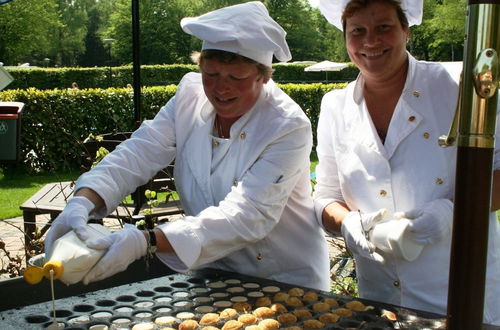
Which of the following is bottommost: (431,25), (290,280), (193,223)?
(290,280)

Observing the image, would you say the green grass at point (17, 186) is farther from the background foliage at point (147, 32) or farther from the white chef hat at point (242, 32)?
the background foliage at point (147, 32)

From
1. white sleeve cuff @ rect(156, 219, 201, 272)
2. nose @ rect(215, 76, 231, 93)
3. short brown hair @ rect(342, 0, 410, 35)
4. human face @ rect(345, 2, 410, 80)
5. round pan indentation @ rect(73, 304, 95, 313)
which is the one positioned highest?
short brown hair @ rect(342, 0, 410, 35)

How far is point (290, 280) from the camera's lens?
2062 mm

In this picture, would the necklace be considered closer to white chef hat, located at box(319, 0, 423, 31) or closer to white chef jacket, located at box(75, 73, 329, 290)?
white chef jacket, located at box(75, 73, 329, 290)

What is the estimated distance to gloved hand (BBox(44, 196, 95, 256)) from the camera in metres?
→ 1.64

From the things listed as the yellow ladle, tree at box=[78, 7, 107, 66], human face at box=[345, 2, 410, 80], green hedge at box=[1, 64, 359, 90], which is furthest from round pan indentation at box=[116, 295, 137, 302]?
A: tree at box=[78, 7, 107, 66]

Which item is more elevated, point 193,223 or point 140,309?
point 193,223

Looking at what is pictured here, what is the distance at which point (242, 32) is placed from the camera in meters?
1.89

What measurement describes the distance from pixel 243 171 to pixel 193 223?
0.95 ft

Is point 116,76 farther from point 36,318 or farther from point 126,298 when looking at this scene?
point 36,318

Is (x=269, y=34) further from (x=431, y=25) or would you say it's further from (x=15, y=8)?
(x=15, y=8)

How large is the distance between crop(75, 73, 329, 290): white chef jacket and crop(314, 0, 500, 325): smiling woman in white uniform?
128 millimetres

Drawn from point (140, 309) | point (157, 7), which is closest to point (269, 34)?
point (140, 309)

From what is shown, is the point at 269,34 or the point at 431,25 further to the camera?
the point at 431,25
